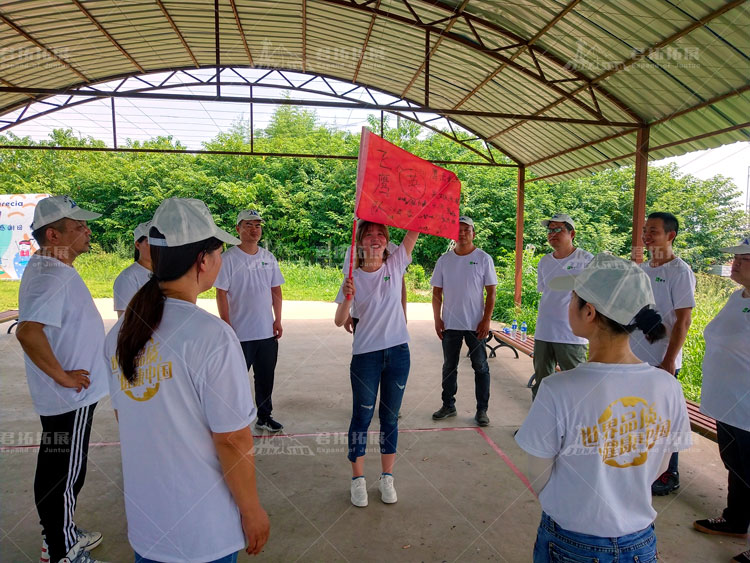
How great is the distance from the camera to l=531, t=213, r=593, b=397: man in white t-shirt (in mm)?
3973

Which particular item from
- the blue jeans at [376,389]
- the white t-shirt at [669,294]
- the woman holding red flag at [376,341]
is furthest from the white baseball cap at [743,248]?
the blue jeans at [376,389]

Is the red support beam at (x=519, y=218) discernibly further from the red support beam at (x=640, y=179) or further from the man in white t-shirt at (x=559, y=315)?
the man in white t-shirt at (x=559, y=315)

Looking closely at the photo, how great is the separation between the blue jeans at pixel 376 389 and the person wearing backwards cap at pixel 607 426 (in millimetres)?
1576

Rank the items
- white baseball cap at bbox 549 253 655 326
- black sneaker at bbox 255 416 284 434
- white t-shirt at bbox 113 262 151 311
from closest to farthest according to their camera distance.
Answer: white baseball cap at bbox 549 253 655 326
white t-shirt at bbox 113 262 151 311
black sneaker at bbox 255 416 284 434

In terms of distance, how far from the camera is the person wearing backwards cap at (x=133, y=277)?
2.94 metres

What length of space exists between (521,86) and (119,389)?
811cm

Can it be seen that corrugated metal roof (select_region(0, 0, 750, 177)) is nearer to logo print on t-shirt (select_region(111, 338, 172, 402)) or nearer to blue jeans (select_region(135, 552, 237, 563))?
logo print on t-shirt (select_region(111, 338, 172, 402))

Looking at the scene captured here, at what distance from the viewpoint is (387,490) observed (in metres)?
3.11

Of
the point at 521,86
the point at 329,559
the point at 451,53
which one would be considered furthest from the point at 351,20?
the point at 329,559

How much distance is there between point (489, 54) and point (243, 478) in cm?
716

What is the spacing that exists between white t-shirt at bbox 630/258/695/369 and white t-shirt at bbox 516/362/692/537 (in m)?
1.98

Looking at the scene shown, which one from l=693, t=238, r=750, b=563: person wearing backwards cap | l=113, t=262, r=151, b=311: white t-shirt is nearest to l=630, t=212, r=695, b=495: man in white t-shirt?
l=693, t=238, r=750, b=563: person wearing backwards cap

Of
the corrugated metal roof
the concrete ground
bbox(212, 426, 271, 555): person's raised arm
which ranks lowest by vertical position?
the concrete ground

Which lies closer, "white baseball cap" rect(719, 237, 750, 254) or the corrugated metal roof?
"white baseball cap" rect(719, 237, 750, 254)
